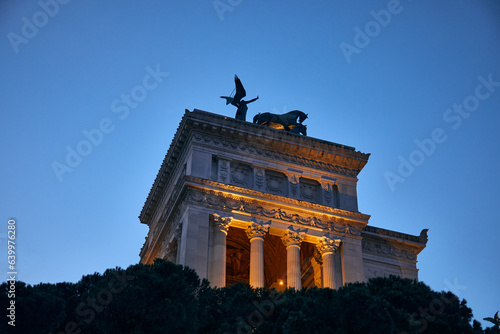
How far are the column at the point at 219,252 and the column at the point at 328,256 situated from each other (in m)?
7.42

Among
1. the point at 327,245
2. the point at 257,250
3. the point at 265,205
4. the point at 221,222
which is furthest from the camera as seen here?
the point at 327,245

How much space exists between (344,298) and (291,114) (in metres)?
25.8

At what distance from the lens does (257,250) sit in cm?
4981

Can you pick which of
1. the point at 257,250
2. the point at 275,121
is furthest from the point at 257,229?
the point at 275,121

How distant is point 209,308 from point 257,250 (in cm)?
1247

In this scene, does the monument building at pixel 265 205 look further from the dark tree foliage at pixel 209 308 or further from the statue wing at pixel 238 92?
the dark tree foliage at pixel 209 308

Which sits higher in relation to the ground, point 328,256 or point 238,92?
point 238,92

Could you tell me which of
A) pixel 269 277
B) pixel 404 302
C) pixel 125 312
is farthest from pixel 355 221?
pixel 125 312

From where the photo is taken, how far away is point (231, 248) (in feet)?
199

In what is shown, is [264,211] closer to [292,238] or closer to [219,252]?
[292,238]

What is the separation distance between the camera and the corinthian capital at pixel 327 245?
51812 mm

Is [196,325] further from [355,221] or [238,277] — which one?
[238,277]

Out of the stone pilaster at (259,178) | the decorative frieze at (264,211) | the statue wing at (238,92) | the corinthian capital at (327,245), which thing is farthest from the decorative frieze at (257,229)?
the statue wing at (238,92)

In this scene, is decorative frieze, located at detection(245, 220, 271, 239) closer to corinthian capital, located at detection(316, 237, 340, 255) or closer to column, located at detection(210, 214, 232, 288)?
column, located at detection(210, 214, 232, 288)
